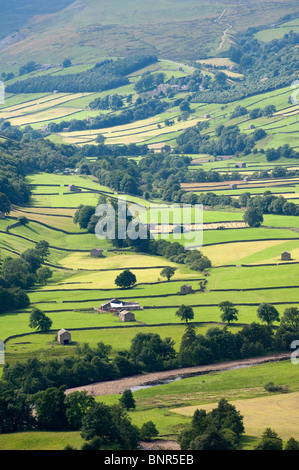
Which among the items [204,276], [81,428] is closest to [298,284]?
[204,276]

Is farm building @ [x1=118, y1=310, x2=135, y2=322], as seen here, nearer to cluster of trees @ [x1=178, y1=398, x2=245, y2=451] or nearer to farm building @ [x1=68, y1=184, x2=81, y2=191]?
cluster of trees @ [x1=178, y1=398, x2=245, y2=451]

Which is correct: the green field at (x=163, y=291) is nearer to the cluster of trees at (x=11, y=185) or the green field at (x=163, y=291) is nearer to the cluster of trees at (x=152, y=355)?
the cluster of trees at (x=152, y=355)

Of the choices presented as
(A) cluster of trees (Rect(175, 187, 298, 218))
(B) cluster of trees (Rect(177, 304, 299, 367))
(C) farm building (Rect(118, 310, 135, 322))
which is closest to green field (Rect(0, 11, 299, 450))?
(C) farm building (Rect(118, 310, 135, 322))

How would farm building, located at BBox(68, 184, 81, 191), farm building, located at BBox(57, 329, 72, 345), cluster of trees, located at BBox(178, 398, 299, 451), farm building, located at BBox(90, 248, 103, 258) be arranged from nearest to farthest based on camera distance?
cluster of trees, located at BBox(178, 398, 299, 451), farm building, located at BBox(57, 329, 72, 345), farm building, located at BBox(90, 248, 103, 258), farm building, located at BBox(68, 184, 81, 191)

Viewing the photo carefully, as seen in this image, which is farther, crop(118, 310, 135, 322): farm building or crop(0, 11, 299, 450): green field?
crop(118, 310, 135, 322): farm building

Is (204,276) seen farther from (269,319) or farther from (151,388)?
(151,388)

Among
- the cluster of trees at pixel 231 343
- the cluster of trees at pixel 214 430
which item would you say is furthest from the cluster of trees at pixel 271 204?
the cluster of trees at pixel 214 430
